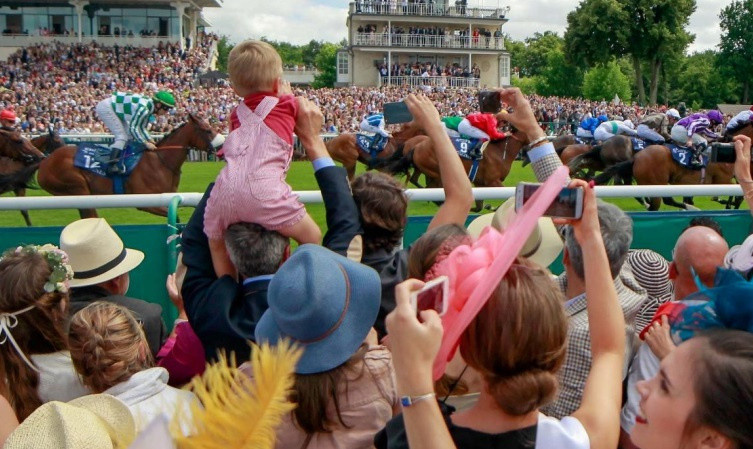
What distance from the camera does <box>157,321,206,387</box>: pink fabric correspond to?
7.47 feet

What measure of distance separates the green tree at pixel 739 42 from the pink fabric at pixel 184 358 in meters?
62.8

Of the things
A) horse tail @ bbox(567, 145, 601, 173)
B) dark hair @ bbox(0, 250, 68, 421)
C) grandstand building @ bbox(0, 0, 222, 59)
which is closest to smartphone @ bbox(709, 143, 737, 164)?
dark hair @ bbox(0, 250, 68, 421)

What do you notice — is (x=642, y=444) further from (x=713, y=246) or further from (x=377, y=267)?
(x=713, y=246)

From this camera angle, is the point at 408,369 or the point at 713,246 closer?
the point at 408,369

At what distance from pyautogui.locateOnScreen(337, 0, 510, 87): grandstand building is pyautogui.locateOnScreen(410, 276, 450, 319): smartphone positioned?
56259 millimetres

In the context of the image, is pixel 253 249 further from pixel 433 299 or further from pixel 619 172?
pixel 619 172

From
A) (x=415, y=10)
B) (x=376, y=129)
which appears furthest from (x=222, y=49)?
(x=376, y=129)

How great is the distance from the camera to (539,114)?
31.5m

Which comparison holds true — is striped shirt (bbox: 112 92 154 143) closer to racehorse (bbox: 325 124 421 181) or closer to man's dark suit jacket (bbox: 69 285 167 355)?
racehorse (bbox: 325 124 421 181)

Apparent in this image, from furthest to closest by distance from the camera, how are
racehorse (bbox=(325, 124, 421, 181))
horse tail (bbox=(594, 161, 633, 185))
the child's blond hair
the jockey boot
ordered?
racehorse (bbox=(325, 124, 421, 181)) < horse tail (bbox=(594, 161, 633, 185)) < the jockey boot < the child's blond hair

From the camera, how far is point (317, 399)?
5.33 feet

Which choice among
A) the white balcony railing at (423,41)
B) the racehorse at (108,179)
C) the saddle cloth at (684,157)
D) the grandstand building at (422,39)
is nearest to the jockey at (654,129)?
the saddle cloth at (684,157)

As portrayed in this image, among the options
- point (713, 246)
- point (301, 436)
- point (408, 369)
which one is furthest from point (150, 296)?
point (408, 369)

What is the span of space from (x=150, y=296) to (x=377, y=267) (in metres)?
1.76
